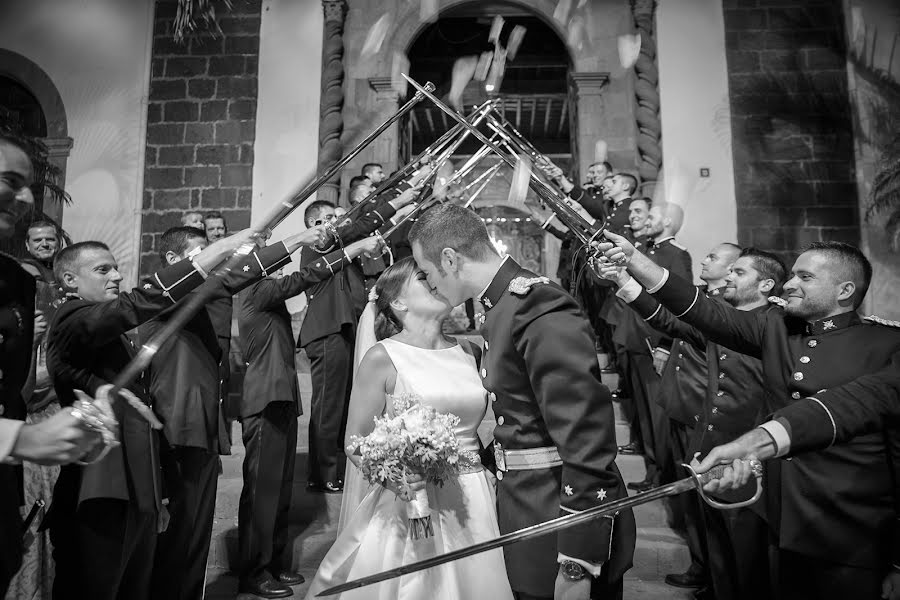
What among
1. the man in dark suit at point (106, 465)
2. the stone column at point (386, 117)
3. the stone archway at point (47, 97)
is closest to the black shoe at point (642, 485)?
the man in dark suit at point (106, 465)

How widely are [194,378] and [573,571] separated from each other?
212cm

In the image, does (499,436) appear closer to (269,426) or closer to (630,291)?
(630,291)

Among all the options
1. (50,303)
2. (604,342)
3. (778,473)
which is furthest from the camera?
(604,342)

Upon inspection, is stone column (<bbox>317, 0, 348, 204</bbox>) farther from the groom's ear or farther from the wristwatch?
the wristwatch

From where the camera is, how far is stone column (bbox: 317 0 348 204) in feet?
26.5

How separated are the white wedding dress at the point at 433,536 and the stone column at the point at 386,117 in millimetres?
5670

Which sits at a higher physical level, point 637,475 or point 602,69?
point 602,69

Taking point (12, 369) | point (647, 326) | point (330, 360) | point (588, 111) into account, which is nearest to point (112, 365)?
point (12, 369)

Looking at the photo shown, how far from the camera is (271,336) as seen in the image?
4.29 m

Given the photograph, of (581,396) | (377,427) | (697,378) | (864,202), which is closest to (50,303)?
(377,427)

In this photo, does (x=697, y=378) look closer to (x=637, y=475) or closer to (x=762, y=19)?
(x=637, y=475)

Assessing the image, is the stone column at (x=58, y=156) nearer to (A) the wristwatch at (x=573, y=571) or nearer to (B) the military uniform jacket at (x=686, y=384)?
(B) the military uniform jacket at (x=686, y=384)

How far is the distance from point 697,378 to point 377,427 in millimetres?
2127

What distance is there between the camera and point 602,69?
8.29m
